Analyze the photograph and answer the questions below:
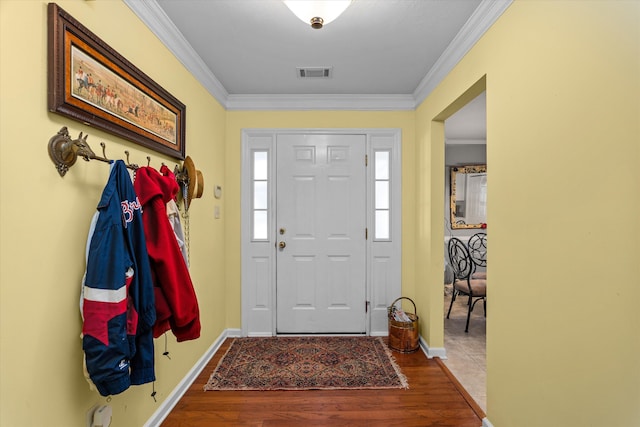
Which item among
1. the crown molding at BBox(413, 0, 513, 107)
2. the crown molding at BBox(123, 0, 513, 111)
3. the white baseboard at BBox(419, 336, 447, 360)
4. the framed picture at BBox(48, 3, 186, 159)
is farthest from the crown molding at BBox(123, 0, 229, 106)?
the white baseboard at BBox(419, 336, 447, 360)

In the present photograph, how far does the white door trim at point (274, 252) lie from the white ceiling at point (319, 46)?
1.15ft

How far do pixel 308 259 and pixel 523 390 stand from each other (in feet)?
7.08

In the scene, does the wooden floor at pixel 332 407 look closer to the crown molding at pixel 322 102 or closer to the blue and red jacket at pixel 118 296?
the blue and red jacket at pixel 118 296

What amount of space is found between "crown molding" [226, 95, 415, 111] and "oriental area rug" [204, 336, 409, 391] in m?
2.40

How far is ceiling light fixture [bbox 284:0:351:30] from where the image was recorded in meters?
1.39

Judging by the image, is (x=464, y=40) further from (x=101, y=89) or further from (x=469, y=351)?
(x=469, y=351)

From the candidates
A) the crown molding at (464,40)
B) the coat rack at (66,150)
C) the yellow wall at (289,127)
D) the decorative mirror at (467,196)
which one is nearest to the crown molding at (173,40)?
the yellow wall at (289,127)

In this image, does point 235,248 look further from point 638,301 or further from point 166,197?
point 638,301

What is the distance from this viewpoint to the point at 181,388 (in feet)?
7.40

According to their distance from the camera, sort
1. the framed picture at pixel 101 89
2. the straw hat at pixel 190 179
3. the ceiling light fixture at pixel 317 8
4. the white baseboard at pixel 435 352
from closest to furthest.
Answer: the framed picture at pixel 101 89 < the ceiling light fixture at pixel 317 8 < the straw hat at pixel 190 179 < the white baseboard at pixel 435 352

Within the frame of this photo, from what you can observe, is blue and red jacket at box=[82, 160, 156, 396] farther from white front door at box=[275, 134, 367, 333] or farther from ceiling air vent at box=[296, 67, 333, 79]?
white front door at box=[275, 134, 367, 333]

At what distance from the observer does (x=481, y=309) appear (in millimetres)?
4215

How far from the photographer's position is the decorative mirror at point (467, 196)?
5.16 metres

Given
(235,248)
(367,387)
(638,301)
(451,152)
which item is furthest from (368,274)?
(451,152)
